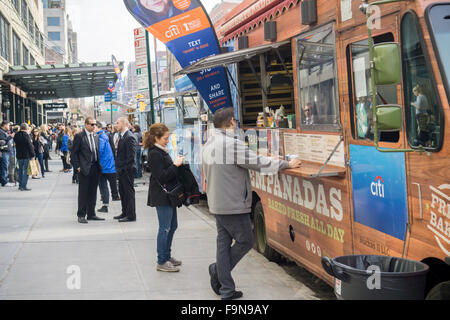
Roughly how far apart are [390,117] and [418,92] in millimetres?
373

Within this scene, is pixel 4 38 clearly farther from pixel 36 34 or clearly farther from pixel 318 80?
pixel 318 80

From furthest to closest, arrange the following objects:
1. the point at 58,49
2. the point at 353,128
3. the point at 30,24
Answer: the point at 58,49 < the point at 30,24 < the point at 353,128

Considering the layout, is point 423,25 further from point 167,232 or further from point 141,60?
point 141,60

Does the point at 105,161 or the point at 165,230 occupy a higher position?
the point at 105,161

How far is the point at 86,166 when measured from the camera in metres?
10.2

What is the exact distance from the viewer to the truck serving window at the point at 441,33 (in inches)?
137

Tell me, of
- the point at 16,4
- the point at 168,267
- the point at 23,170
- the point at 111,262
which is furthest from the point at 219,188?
the point at 16,4

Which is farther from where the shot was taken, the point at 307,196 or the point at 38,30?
the point at 38,30

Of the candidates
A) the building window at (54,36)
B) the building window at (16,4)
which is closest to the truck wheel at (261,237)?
the building window at (16,4)

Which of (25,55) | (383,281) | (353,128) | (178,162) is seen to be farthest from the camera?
(25,55)
